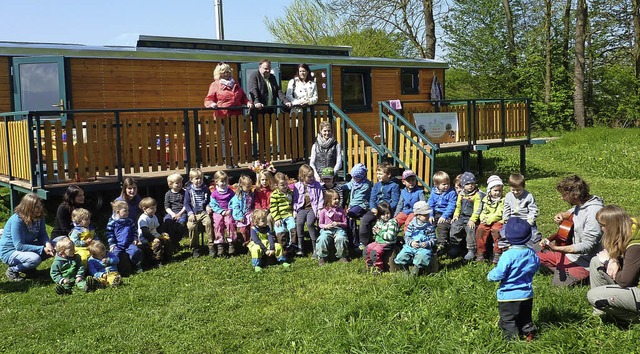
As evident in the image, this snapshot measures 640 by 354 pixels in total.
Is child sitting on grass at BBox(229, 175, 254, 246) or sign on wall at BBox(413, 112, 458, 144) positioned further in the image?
sign on wall at BBox(413, 112, 458, 144)

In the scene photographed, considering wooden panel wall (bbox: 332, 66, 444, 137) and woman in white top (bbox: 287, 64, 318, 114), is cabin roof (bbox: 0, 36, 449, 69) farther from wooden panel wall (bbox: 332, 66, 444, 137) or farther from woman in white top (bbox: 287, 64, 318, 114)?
woman in white top (bbox: 287, 64, 318, 114)

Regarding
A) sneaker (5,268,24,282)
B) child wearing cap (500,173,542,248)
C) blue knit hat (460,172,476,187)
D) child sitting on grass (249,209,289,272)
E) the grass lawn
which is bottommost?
the grass lawn

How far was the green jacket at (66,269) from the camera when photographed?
7.01 metres

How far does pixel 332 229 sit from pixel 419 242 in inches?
53.9

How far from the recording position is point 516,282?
480 cm

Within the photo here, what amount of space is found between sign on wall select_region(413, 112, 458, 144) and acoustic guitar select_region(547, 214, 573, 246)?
6633 millimetres

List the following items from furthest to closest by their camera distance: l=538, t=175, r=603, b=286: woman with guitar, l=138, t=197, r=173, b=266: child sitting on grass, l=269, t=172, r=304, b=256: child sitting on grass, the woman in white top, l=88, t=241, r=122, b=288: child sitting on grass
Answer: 1. the woman in white top
2. l=269, t=172, r=304, b=256: child sitting on grass
3. l=138, t=197, r=173, b=266: child sitting on grass
4. l=88, t=241, r=122, b=288: child sitting on grass
5. l=538, t=175, r=603, b=286: woman with guitar

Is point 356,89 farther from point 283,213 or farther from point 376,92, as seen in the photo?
point 283,213

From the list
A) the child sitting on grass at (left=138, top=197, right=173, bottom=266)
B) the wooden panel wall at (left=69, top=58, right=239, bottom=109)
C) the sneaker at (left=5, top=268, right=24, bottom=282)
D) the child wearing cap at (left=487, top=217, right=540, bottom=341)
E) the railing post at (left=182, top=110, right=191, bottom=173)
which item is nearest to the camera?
the child wearing cap at (left=487, top=217, right=540, bottom=341)

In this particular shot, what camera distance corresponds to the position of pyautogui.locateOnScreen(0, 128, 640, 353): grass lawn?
491 centimetres

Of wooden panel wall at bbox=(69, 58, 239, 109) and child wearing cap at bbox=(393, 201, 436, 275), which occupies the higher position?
wooden panel wall at bbox=(69, 58, 239, 109)

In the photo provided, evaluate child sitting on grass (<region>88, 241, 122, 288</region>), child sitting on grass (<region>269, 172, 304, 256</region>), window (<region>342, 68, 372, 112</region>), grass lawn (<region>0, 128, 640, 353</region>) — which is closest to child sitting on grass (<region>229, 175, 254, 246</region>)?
child sitting on grass (<region>269, 172, 304, 256</region>)

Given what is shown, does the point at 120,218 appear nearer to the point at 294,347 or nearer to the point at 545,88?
the point at 294,347

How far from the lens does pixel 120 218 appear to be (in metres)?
7.83
